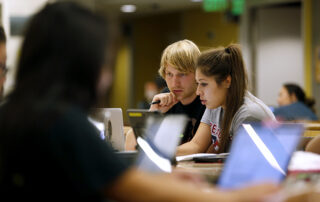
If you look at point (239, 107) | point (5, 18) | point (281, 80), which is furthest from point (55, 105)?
point (281, 80)

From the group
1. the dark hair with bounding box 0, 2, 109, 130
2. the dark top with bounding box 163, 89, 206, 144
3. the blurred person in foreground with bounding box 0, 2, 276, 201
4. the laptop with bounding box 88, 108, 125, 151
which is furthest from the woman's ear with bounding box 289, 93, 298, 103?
the dark hair with bounding box 0, 2, 109, 130

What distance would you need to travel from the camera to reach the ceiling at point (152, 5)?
12477 millimetres

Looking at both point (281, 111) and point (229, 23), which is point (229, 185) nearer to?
point (281, 111)

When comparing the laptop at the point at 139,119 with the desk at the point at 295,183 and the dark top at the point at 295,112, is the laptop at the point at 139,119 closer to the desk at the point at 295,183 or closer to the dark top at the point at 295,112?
the desk at the point at 295,183

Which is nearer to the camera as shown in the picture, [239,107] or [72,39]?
[72,39]

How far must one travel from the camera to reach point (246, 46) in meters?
11.2

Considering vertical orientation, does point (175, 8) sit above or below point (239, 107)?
above

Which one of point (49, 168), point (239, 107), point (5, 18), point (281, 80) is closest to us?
point (49, 168)

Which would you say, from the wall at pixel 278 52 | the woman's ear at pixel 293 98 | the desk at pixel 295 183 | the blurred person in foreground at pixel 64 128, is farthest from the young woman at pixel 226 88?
the wall at pixel 278 52

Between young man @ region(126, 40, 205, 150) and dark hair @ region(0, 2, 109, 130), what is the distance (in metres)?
2.37

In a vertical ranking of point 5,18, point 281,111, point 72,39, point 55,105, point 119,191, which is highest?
point 5,18

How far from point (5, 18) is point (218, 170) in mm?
4867

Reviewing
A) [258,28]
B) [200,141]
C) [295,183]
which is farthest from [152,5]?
[295,183]

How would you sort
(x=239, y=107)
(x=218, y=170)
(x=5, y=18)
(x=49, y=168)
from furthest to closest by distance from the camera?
(x=5, y=18), (x=239, y=107), (x=218, y=170), (x=49, y=168)
